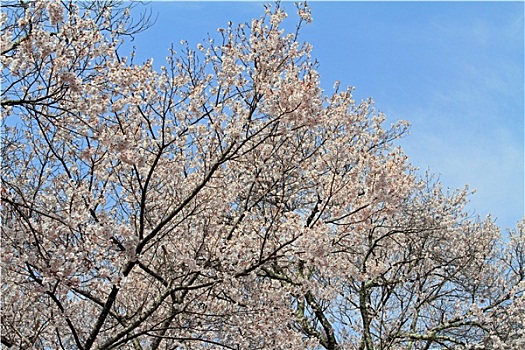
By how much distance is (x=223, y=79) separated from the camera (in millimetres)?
5848

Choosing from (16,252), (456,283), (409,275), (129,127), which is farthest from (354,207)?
(456,283)

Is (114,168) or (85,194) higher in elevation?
(114,168)

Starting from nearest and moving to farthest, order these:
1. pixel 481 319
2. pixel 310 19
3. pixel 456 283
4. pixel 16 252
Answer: pixel 16 252 < pixel 310 19 < pixel 481 319 < pixel 456 283

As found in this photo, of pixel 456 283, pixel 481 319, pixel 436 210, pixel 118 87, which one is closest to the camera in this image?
pixel 118 87

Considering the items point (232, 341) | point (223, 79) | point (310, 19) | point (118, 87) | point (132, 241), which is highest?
point (310, 19)

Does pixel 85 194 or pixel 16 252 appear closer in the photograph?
pixel 16 252

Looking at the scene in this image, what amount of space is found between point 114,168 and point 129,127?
1.61ft

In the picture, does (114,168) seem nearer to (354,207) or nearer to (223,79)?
(223,79)

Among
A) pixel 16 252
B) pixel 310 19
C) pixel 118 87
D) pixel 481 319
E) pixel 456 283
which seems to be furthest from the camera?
pixel 456 283

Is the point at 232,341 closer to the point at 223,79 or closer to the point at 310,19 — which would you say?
the point at 223,79

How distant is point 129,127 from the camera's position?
19.7 ft

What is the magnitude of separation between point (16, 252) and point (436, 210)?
8.00 m

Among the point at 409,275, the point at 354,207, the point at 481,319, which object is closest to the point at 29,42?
the point at 354,207

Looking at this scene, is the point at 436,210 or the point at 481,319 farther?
the point at 436,210
